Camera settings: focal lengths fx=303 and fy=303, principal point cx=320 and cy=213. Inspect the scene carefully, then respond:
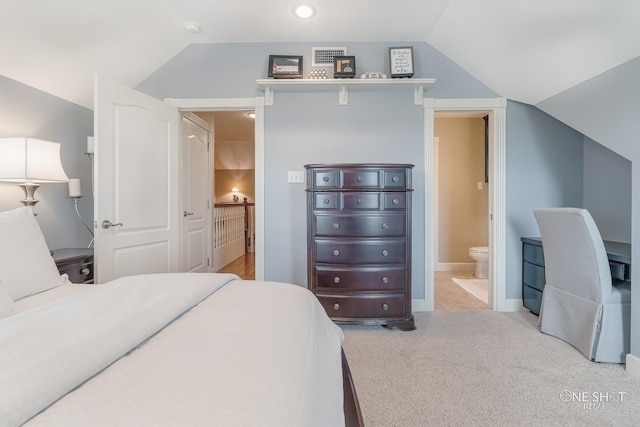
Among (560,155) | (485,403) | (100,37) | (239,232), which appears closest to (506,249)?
(560,155)

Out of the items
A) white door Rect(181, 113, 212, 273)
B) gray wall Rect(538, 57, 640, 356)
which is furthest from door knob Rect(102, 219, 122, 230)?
gray wall Rect(538, 57, 640, 356)

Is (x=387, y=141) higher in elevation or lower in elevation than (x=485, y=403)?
higher

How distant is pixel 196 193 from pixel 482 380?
3131mm

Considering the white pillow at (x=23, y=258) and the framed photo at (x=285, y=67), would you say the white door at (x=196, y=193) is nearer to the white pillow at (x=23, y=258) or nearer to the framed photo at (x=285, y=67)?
the framed photo at (x=285, y=67)

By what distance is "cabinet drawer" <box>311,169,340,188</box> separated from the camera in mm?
2373

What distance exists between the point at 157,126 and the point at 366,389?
2.53 metres

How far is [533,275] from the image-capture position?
272 centimetres

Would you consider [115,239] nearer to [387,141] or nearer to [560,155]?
[387,141]

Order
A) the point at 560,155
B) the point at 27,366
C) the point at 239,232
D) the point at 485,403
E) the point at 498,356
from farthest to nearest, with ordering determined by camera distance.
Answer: the point at 239,232, the point at 560,155, the point at 498,356, the point at 485,403, the point at 27,366

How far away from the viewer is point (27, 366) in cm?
55

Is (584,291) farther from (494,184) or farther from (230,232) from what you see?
(230,232)

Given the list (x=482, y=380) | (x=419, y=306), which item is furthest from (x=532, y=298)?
(x=482, y=380)

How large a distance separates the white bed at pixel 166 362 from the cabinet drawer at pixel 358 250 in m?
1.33

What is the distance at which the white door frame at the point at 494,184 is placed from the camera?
113 inches
